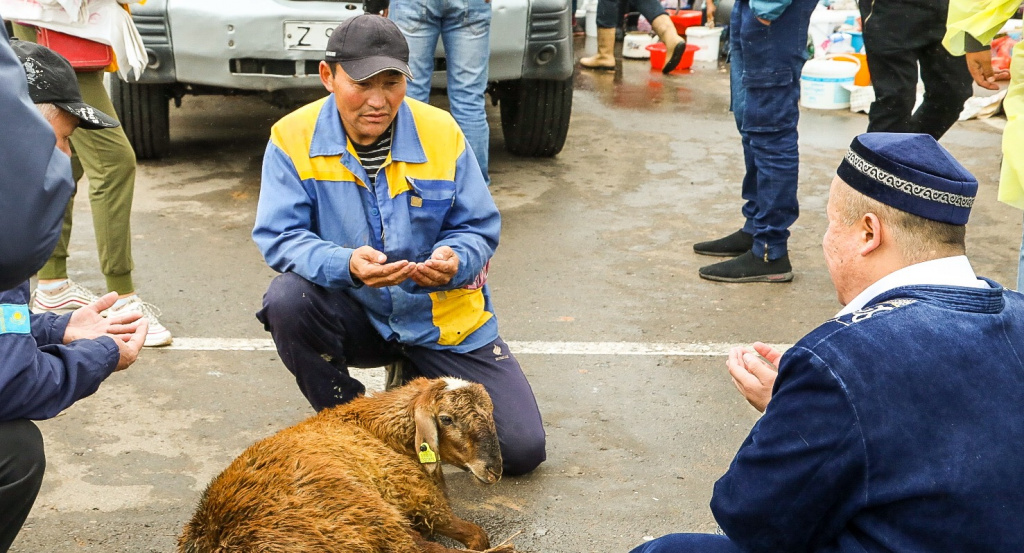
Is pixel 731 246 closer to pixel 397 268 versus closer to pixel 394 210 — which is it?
pixel 394 210

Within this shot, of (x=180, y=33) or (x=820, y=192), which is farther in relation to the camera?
A: (x=820, y=192)

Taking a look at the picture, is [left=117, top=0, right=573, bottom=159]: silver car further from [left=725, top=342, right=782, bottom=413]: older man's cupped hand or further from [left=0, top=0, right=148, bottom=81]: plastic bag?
[left=725, top=342, right=782, bottom=413]: older man's cupped hand

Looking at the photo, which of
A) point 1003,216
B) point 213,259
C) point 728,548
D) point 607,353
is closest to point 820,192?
point 1003,216

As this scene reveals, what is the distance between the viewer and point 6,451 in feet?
8.43

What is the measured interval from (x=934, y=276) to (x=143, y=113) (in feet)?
19.4

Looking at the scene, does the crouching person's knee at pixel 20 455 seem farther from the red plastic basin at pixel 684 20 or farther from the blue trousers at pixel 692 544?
the red plastic basin at pixel 684 20

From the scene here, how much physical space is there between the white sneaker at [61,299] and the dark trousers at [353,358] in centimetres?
157

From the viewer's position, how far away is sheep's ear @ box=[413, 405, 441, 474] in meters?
3.18

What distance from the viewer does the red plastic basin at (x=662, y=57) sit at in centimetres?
1141

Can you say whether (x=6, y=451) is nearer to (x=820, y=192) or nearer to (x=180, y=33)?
(x=180, y=33)

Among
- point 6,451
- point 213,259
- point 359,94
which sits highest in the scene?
point 359,94

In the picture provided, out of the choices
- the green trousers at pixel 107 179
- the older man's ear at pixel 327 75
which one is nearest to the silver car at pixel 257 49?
the green trousers at pixel 107 179

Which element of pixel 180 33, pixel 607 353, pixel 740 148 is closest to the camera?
pixel 607 353

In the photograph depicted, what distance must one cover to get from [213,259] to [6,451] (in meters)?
3.03
